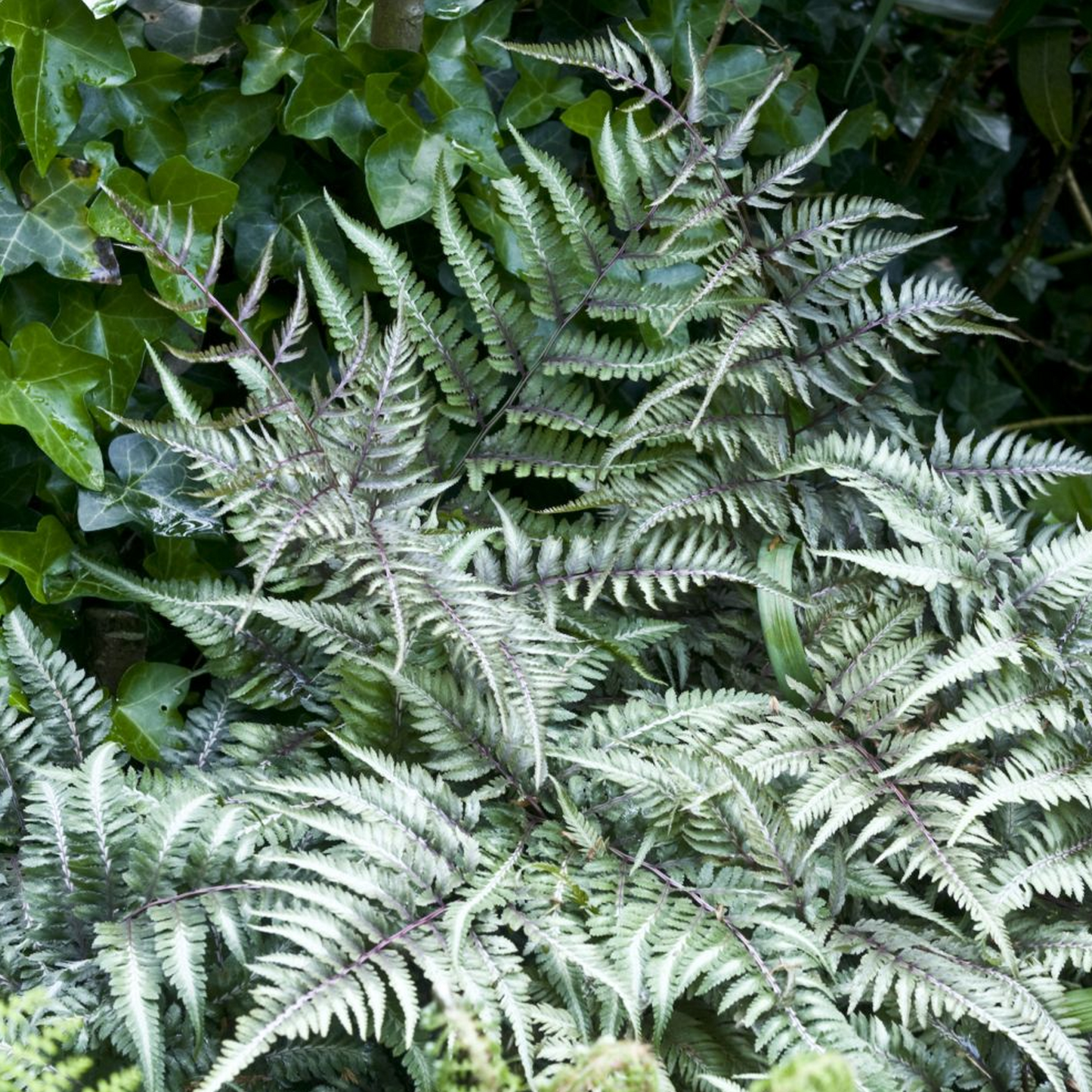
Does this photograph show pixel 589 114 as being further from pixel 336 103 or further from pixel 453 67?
pixel 336 103

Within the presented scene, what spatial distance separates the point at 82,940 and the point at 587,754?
60 cm

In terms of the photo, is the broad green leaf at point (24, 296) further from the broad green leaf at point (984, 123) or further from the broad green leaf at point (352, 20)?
the broad green leaf at point (984, 123)

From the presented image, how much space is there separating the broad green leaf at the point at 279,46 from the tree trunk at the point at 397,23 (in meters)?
0.07

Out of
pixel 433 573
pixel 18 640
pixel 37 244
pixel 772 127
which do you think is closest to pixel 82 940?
pixel 18 640

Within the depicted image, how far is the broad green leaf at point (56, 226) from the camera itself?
153cm

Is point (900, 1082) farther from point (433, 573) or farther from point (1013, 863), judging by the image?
point (433, 573)

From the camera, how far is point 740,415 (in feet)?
5.31

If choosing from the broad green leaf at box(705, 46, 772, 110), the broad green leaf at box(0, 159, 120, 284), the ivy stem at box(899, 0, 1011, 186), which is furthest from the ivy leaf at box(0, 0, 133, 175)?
the ivy stem at box(899, 0, 1011, 186)

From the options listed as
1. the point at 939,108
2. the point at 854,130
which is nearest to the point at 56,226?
the point at 854,130

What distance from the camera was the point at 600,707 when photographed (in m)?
1.55

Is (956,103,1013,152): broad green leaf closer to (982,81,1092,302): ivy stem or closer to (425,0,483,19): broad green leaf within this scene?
(982,81,1092,302): ivy stem

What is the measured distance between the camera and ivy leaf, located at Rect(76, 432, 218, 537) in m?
1.59

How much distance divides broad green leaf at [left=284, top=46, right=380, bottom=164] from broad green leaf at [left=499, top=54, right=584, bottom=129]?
0.21 m

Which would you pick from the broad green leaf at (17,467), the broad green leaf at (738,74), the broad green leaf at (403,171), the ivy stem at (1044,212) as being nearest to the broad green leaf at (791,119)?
the broad green leaf at (738,74)
